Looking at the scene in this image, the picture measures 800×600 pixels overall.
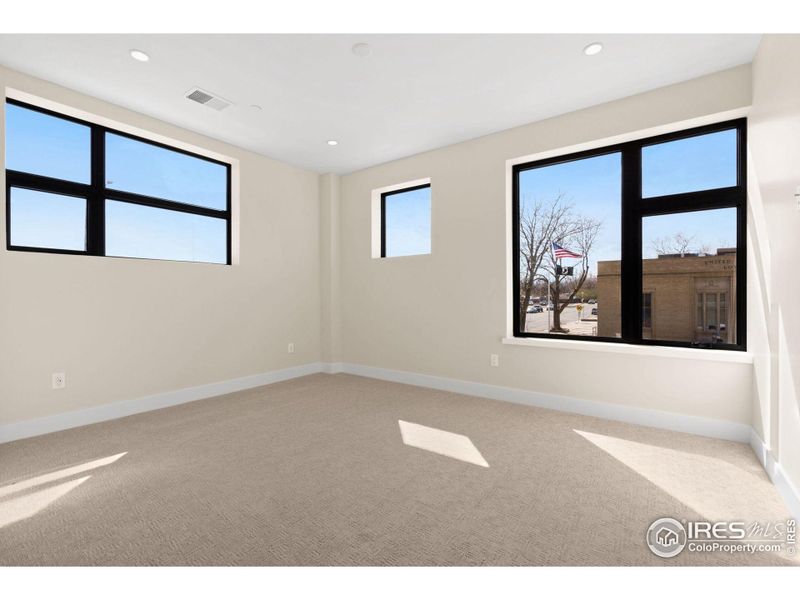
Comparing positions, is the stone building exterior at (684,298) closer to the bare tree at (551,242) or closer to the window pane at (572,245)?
the window pane at (572,245)

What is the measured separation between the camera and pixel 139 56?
8.73ft

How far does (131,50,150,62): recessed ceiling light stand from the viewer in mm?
2619

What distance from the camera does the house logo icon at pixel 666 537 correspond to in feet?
5.19

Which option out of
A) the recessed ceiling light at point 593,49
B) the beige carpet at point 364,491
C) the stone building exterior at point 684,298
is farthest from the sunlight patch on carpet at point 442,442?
the recessed ceiling light at point 593,49

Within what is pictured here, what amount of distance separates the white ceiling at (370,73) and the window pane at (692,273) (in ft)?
3.72

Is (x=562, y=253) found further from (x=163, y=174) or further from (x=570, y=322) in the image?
(x=163, y=174)

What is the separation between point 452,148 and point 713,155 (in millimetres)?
2358

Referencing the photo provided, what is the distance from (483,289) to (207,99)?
3.13m

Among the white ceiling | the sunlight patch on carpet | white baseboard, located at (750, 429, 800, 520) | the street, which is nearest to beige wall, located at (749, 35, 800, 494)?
white baseboard, located at (750, 429, 800, 520)

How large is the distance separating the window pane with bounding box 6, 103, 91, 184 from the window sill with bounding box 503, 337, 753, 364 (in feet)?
13.8

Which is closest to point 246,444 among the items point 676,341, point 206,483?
point 206,483

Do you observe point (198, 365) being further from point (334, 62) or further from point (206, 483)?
point (334, 62)

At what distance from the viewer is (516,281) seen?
402 centimetres

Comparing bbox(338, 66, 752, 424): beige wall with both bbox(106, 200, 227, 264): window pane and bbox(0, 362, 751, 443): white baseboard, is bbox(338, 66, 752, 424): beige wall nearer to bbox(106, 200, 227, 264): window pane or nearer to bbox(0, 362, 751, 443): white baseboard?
bbox(0, 362, 751, 443): white baseboard
